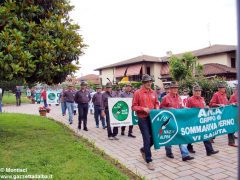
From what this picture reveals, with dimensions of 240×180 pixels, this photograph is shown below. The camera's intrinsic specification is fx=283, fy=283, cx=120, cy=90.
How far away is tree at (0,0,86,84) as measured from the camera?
752 cm

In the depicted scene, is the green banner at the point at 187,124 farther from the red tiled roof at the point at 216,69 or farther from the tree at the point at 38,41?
the red tiled roof at the point at 216,69

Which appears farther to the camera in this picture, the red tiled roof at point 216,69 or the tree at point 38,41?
the red tiled roof at point 216,69

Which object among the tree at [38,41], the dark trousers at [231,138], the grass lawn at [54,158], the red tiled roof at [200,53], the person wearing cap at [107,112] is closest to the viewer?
the grass lawn at [54,158]

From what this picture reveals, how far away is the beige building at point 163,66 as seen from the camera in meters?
35.4

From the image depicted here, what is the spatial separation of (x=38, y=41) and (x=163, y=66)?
40705 mm

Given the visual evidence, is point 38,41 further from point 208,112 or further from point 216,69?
point 216,69

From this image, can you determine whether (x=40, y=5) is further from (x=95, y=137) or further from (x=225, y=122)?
(x=225, y=122)

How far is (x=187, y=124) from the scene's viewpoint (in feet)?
23.8

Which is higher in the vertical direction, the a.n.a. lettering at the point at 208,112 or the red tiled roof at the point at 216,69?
the red tiled roof at the point at 216,69

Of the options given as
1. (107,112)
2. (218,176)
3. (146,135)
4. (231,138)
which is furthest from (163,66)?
(218,176)

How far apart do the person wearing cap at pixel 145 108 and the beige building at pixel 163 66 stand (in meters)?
24.3

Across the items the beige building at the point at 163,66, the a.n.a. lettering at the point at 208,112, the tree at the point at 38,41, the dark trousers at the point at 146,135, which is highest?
the beige building at the point at 163,66

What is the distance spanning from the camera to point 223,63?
36938 mm

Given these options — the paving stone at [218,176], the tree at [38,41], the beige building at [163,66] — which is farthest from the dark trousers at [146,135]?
the beige building at [163,66]
